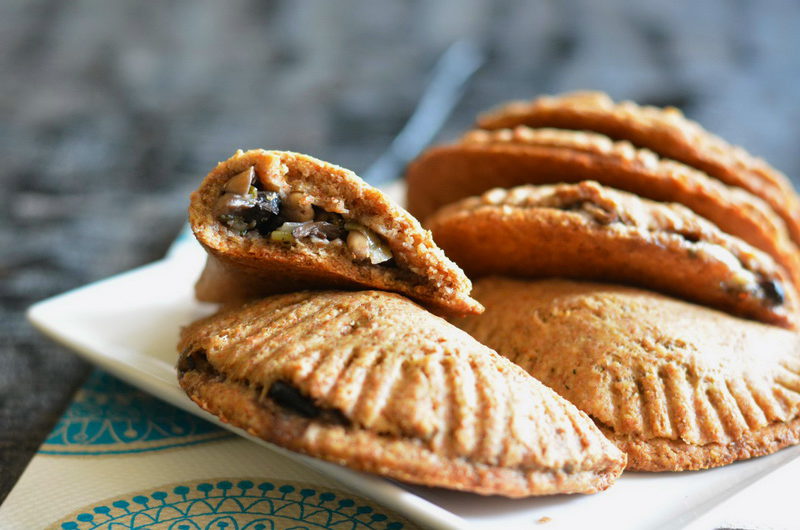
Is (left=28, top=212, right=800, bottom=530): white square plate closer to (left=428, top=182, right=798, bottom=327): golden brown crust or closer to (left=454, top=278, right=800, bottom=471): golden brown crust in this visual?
(left=454, top=278, right=800, bottom=471): golden brown crust

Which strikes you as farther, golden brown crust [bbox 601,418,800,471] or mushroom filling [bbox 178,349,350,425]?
golden brown crust [bbox 601,418,800,471]

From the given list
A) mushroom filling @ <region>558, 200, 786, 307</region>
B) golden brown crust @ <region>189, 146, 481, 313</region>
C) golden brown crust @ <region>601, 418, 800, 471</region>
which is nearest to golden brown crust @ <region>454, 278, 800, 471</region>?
golden brown crust @ <region>601, 418, 800, 471</region>

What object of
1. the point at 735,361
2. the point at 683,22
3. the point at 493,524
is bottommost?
the point at 493,524

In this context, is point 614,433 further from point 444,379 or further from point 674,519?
point 444,379

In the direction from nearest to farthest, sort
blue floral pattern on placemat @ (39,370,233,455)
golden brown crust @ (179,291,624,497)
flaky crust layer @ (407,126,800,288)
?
golden brown crust @ (179,291,624,497) < blue floral pattern on placemat @ (39,370,233,455) < flaky crust layer @ (407,126,800,288)

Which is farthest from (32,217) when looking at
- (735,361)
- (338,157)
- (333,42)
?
(735,361)
